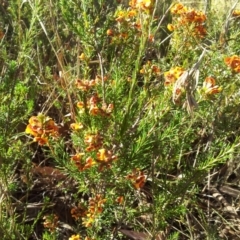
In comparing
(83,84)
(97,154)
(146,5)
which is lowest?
(97,154)

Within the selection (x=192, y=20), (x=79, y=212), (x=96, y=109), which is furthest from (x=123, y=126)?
(x=192, y=20)

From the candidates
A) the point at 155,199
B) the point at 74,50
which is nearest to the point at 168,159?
the point at 155,199

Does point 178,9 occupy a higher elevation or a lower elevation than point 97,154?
higher

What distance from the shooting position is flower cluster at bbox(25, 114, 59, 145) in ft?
3.73

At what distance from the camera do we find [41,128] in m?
1.15

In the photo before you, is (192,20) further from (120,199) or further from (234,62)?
(120,199)

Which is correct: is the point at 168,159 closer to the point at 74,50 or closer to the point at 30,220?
the point at 30,220

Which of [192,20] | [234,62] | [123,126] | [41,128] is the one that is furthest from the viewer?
[192,20]

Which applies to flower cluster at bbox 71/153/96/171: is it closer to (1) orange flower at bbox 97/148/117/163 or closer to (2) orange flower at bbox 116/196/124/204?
(1) orange flower at bbox 97/148/117/163

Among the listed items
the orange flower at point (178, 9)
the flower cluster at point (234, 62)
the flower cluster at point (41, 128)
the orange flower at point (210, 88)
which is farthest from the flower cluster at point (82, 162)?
the orange flower at point (178, 9)

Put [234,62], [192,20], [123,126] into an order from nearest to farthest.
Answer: [123,126] → [234,62] → [192,20]

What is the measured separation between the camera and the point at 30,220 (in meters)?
1.76

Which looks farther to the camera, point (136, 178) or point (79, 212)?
point (79, 212)

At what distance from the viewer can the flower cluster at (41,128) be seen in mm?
1138
